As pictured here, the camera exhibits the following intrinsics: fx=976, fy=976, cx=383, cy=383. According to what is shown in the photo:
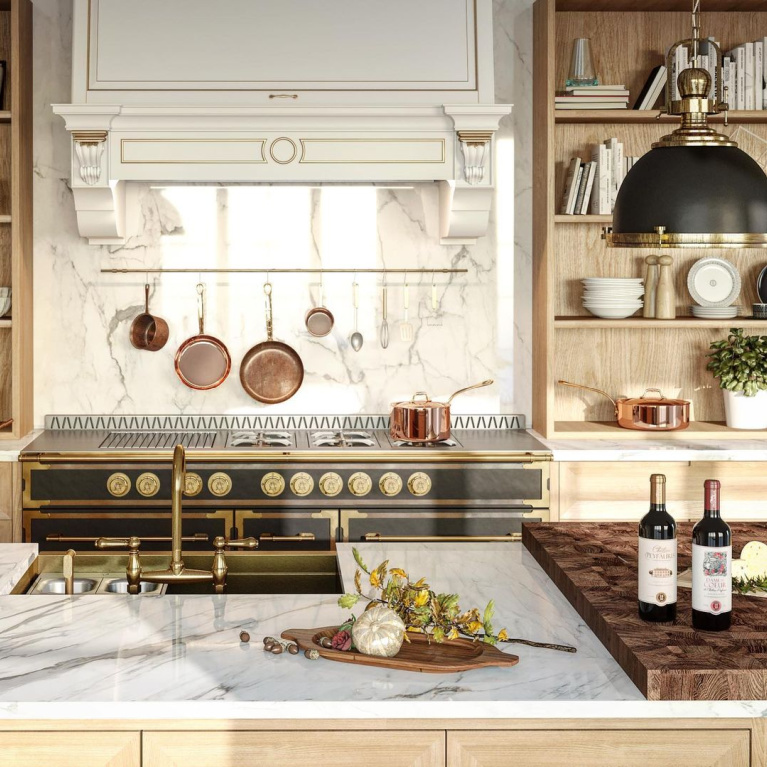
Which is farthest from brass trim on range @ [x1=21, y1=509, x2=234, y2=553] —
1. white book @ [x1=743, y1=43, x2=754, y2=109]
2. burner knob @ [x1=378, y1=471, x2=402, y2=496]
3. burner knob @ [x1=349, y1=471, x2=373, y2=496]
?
white book @ [x1=743, y1=43, x2=754, y2=109]

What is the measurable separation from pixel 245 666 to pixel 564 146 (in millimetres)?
3050

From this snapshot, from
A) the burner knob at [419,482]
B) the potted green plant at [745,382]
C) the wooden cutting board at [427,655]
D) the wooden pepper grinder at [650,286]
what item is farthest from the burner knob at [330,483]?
the wooden cutting board at [427,655]

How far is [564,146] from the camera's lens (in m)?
4.10

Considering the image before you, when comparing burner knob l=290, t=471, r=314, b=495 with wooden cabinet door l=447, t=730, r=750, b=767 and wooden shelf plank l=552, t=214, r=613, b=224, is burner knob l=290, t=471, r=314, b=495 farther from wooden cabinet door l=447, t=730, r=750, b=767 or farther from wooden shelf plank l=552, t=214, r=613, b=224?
wooden cabinet door l=447, t=730, r=750, b=767

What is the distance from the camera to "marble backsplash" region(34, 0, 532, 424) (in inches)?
160

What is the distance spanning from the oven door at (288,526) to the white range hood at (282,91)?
49.2 inches

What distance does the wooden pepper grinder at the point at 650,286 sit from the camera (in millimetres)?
4020

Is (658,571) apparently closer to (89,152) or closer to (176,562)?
(176,562)

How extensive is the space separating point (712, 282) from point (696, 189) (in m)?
2.59

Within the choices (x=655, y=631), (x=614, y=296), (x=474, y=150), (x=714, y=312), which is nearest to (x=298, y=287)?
(x=474, y=150)

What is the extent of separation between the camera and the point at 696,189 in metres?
1.66

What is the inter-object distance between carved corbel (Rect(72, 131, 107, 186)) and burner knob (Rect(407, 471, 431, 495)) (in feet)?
5.33

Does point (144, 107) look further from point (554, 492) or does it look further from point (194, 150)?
point (554, 492)

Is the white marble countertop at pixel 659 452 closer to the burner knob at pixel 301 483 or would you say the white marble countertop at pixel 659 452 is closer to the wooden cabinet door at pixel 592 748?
the burner knob at pixel 301 483
